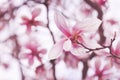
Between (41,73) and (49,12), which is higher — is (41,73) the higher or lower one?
the lower one

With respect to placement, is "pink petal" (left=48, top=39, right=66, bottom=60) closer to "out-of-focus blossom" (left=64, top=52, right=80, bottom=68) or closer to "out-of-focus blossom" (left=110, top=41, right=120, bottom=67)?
"out-of-focus blossom" (left=64, top=52, right=80, bottom=68)

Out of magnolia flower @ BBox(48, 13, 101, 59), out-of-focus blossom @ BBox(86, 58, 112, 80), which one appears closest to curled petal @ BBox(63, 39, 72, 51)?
magnolia flower @ BBox(48, 13, 101, 59)

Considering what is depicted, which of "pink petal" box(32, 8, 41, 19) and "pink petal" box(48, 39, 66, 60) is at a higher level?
"pink petal" box(32, 8, 41, 19)

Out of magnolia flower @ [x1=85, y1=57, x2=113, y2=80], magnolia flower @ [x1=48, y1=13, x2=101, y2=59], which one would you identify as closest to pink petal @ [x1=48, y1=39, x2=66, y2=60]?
magnolia flower @ [x1=48, y1=13, x2=101, y2=59]

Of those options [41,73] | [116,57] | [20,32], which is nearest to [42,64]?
[41,73]

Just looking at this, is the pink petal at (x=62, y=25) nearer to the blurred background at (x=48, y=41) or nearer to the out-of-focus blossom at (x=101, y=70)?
the blurred background at (x=48, y=41)

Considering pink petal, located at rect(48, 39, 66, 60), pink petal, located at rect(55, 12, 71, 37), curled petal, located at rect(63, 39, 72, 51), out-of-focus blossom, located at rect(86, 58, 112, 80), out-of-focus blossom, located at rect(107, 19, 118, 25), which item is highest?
out-of-focus blossom, located at rect(107, 19, 118, 25)

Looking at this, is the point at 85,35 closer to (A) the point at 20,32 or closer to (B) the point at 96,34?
(B) the point at 96,34

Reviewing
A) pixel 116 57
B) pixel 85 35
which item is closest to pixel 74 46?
pixel 85 35
